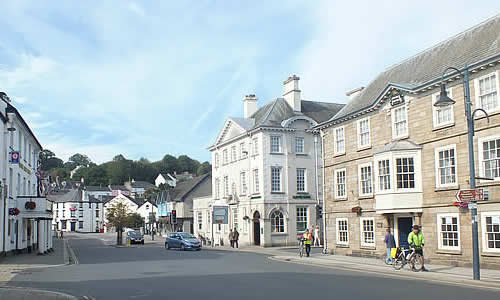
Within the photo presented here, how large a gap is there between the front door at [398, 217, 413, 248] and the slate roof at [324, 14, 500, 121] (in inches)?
246

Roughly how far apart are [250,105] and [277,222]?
12924 millimetres

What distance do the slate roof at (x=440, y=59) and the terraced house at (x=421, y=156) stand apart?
6cm

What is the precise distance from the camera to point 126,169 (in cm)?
16938

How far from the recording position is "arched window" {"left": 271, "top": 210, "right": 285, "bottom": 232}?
43037 mm

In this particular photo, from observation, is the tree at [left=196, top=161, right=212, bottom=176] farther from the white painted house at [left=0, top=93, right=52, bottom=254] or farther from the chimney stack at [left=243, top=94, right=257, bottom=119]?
the white painted house at [left=0, top=93, right=52, bottom=254]

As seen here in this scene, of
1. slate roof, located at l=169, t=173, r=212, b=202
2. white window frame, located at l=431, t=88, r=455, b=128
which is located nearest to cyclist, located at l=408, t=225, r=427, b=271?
white window frame, located at l=431, t=88, r=455, b=128

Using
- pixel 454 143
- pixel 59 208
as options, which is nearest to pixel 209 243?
pixel 454 143

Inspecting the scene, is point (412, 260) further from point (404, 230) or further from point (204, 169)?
point (204, 169)


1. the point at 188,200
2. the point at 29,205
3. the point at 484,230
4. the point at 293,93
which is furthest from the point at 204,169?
the point at 484,230

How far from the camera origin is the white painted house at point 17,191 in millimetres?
27953

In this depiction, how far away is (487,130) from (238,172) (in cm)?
2923

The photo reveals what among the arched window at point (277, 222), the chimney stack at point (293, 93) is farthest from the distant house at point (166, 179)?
the arched window at point (277, 222)

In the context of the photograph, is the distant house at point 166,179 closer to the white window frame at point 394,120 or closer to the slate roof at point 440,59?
the slate roof at point 440,59

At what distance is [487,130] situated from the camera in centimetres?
2056
